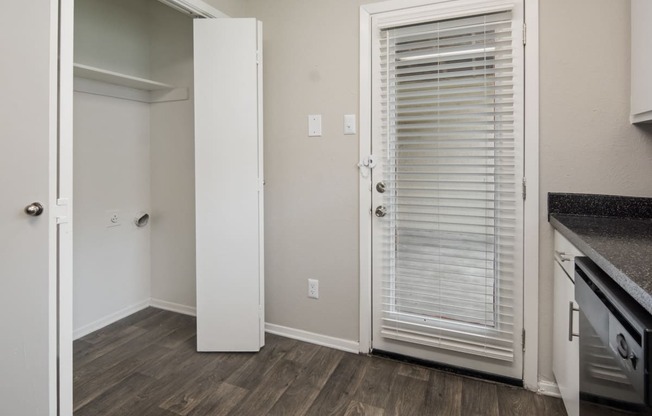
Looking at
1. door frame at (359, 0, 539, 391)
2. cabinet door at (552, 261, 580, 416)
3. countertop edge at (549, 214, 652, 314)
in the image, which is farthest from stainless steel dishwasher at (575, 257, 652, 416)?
door frame at (359, 0, 539, 391)

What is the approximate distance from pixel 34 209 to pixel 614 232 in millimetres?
2117

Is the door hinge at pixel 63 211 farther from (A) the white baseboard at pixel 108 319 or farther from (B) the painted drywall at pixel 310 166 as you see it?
(A) the white baseboard at pixel 108 319

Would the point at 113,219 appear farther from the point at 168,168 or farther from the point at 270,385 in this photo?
the point at 270,385

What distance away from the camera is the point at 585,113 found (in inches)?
62.8

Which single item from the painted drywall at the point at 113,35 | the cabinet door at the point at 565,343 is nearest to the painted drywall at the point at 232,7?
the painted drywall at the point at 113,35

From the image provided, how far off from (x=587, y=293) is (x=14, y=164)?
6.29ft

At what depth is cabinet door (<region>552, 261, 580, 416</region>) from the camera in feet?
4.13

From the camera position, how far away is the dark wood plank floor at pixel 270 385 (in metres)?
1.61

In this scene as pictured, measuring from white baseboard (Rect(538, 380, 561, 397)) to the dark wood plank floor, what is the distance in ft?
0.12

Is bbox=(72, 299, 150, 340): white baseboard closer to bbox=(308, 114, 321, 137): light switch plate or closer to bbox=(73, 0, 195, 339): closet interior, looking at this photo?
bbox=(73, 0, 195, 339): closet interior

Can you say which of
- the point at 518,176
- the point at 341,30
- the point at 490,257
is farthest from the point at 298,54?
the point at 490,257

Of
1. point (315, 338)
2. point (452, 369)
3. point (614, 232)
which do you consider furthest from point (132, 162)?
point (614, 232)

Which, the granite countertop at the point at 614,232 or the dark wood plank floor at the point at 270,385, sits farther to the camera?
the dark wood plank floor at the point at 270,385

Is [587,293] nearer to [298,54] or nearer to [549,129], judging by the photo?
[549,129]
